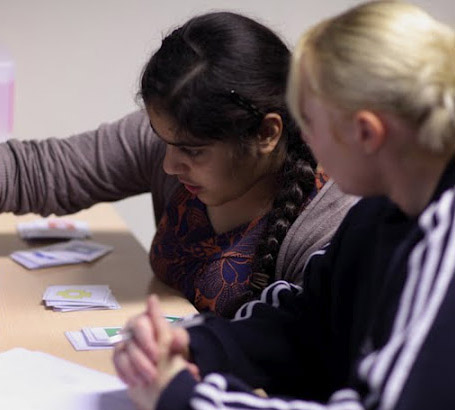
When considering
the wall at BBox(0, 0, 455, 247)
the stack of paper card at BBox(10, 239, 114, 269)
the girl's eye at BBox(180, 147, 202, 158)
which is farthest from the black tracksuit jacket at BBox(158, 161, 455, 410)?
the wall at BBox(0, 0, 455, 247)

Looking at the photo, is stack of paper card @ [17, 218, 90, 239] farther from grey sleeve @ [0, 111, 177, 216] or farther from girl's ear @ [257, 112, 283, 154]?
girl's ear @ [257, 112, 283, 154]

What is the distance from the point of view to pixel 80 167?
171 cm

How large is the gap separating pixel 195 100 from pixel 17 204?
2.00 ft

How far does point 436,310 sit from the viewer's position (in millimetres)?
724

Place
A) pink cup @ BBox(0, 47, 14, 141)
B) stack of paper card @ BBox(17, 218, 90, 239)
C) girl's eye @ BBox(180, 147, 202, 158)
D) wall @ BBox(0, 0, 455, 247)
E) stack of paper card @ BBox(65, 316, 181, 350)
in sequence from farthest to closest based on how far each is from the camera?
wall @ BBox(0, 0, 455, 247)
pink cup @ BBox(0, 47, 14, 141)
stack of paper card @ BBox(17, 218, 90, 239)
girl's eye @ BBox(180, 147, 202, 158)
stack of paper card @ BBox(65, 316, 181, 350)

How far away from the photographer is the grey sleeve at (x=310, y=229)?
1.37 m

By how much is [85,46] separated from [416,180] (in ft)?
6.60

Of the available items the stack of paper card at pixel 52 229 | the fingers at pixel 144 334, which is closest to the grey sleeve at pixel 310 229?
the fingers at pixel 144 334

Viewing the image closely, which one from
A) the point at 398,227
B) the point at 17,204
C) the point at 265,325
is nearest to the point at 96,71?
the point at 17,204

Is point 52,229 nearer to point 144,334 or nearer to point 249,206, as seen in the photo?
point 249,206

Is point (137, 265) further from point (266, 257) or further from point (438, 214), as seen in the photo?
point (438, 214)

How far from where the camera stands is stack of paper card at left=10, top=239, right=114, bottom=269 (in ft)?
5.30

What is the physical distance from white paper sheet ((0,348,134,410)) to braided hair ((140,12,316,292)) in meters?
0.39

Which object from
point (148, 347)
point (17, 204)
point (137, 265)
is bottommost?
point (137, 265)
